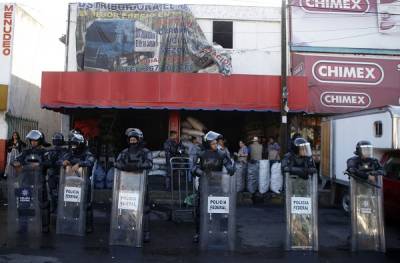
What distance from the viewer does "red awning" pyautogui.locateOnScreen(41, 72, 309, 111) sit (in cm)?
1554

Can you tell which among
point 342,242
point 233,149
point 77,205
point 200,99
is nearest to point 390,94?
point 233,149

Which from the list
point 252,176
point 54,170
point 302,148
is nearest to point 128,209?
point 54,170

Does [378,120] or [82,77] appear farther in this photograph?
[82,77]

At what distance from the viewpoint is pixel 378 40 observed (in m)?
19.3

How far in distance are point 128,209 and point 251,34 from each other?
1247cm

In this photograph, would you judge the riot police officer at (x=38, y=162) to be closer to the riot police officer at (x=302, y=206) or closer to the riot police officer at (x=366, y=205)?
the riot police officer at (x=302, y=206)

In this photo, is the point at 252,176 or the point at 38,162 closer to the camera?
the point at 38,162

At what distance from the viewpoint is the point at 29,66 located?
1928 cm

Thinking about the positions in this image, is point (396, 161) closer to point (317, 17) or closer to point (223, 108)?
point (223, 108)

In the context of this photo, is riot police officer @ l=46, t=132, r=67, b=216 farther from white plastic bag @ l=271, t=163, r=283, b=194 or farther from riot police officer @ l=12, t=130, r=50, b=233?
white plastic bag @ l=271, t=163, r=283, b=194

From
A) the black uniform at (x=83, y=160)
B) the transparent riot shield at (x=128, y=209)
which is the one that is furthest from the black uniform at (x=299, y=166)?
the black uniform at (x=83, y=160)

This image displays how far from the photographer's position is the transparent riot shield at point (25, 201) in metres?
8.91

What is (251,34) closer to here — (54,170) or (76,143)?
(54,170)

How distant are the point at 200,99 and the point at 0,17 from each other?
7498 millimetres
